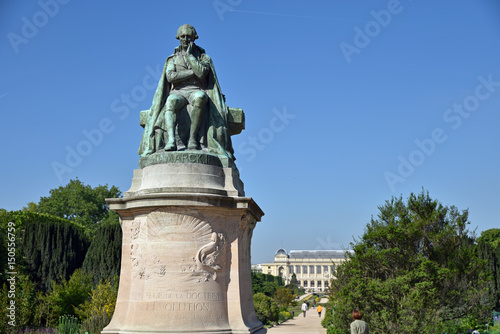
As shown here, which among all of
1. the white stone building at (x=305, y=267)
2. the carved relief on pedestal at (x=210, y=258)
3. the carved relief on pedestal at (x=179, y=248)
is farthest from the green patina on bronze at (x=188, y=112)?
the white stone building at (x=305, y=267)

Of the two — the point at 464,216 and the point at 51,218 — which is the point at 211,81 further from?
the point at 51,218

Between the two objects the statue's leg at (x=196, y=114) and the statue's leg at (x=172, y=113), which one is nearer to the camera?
the statue's leg at (x=172, y=113)

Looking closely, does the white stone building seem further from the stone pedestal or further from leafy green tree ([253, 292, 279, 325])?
the stone pedestal

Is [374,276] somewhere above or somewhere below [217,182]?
below

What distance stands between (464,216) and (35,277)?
2752 cm

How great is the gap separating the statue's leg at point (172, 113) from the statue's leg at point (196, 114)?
0.30m

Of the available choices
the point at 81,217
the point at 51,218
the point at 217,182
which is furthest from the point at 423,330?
the point at 81,217

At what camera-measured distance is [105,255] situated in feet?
113

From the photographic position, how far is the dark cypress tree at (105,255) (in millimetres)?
34031

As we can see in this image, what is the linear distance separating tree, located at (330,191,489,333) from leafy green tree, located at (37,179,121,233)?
42913 mm

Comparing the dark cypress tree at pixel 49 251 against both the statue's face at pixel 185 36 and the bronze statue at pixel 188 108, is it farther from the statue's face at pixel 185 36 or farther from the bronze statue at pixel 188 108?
the statue's face at pixel 185 36

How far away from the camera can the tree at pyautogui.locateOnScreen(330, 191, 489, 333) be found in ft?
53.6

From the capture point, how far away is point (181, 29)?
11.5m

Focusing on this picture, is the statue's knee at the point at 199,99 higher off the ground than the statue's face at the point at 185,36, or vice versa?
the statue's face at the point at 185,36
